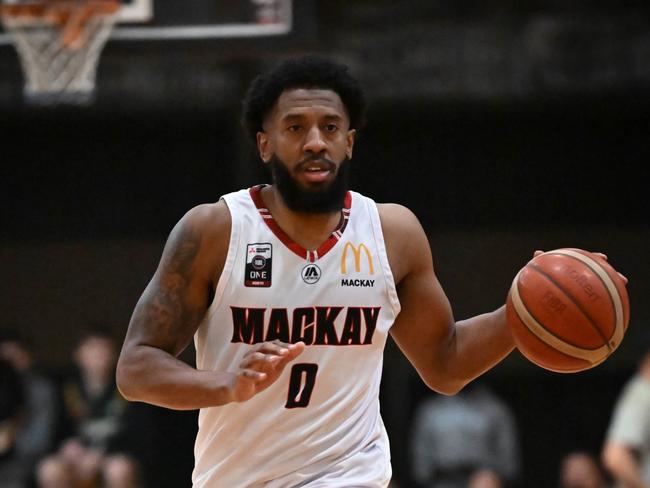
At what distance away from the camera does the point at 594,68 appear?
12578 millimetres

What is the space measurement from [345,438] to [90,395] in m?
6.40

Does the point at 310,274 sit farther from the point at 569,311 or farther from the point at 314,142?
the point at 569,311

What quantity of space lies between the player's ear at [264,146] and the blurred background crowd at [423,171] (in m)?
6.71

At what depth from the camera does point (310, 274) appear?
185 inches

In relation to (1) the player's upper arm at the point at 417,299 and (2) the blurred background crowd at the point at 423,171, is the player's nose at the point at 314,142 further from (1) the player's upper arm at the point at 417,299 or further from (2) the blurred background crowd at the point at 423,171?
(2) the blurred background crowd at the point at 423,171

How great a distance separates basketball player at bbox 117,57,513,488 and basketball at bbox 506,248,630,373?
237 millimetres

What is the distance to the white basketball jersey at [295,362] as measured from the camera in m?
4.62

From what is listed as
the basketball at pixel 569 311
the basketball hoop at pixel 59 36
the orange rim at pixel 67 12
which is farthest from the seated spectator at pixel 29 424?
the basketball at pixel 569 311

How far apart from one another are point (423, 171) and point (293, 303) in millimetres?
9124

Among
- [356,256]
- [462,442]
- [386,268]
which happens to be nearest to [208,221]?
[356,256]

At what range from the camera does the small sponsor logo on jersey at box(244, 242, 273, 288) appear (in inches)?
183

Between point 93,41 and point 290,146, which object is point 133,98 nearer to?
point 93,41

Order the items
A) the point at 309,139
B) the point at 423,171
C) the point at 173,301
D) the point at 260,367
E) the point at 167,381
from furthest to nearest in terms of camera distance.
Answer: the point at 423,171
the point at 309,139
the point at 173,301
the point at 167,381
the point at 260,367

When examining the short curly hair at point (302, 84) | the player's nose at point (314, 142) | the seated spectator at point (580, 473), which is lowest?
the seated spectator at point (580, 473)
